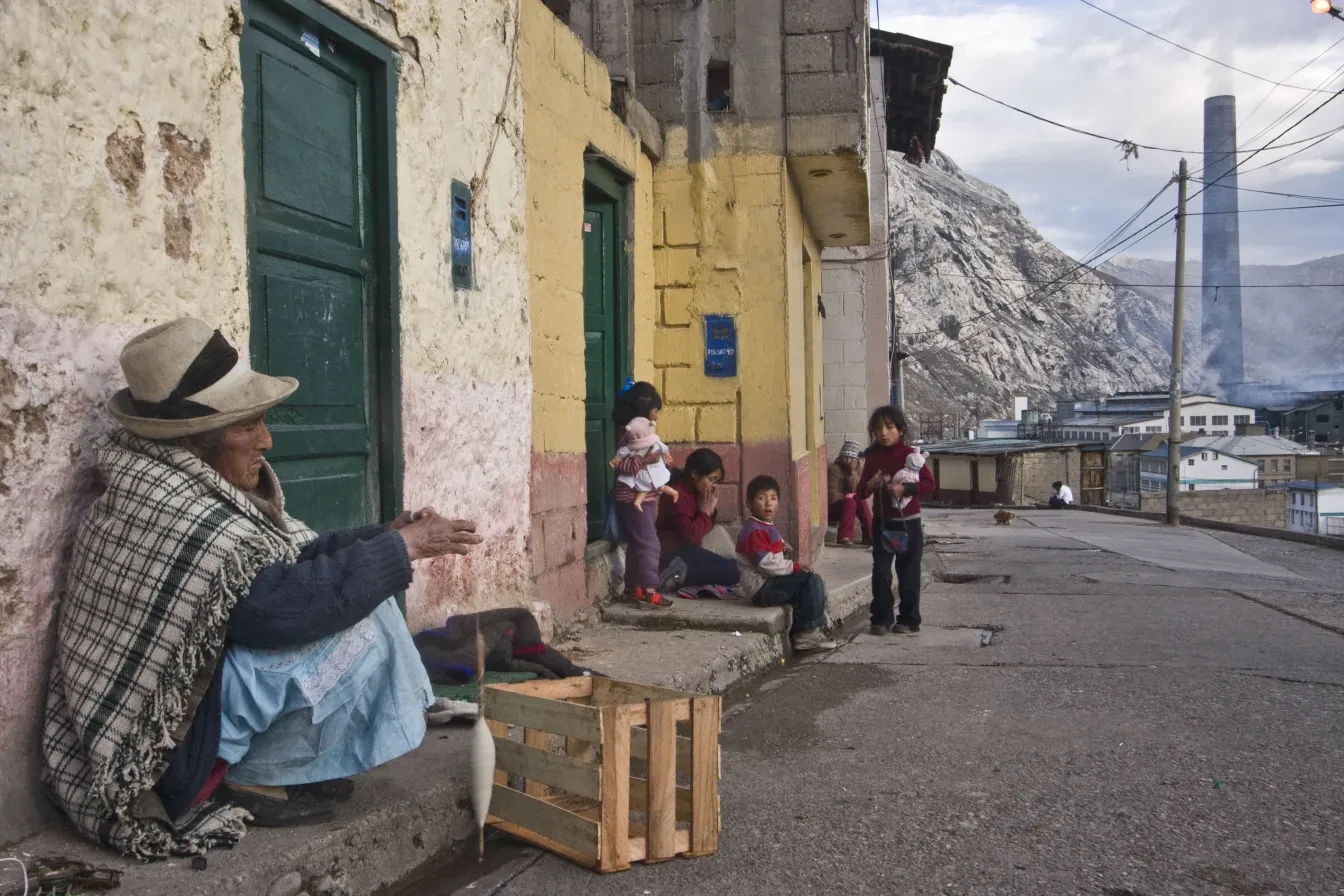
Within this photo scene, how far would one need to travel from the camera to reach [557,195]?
6.13m

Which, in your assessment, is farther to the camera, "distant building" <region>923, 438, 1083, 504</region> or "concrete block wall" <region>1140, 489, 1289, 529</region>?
"concrete block wall" <region>1140, 489, 1289, 529</region>

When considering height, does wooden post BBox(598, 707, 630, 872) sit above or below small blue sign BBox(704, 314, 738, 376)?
below

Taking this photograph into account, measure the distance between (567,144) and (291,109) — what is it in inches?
102

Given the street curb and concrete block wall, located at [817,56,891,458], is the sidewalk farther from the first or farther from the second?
the street curb

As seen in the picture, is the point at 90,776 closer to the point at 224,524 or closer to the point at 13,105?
the point at 224,524

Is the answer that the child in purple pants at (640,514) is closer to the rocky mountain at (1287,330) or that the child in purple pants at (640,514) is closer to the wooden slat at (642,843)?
the wooden slat at (642,843)

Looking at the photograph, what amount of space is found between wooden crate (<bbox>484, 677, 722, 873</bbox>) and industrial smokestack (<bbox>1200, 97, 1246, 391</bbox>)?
10143 centimetres

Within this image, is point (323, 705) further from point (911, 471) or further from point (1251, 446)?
point (1251, 446)

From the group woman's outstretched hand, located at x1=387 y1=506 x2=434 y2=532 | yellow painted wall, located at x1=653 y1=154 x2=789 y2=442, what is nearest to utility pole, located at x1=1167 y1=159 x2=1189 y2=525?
yellow painted wall, located at x1=653 y1=154 x2=789 y2=442

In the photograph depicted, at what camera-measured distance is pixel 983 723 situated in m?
4.63

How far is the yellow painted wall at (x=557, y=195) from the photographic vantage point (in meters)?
5.80

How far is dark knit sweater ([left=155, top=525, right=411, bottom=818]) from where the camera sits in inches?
102

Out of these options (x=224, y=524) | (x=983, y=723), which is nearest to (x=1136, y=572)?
(x=983, y=723)

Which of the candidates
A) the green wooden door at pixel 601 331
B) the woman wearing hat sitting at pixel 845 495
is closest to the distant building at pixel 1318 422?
the woman wearing hat sitting at pixel 845 495
